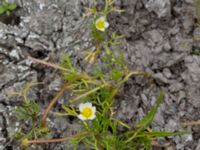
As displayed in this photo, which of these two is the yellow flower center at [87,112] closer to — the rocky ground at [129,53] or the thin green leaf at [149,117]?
the rocky ground at [129,53]

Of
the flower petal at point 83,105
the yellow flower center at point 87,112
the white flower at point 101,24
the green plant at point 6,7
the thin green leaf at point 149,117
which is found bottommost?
the thin green leaf at point 149,117

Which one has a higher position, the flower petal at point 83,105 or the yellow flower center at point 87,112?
the flower petal at point 83,105

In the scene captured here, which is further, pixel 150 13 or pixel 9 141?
pixel 150 13

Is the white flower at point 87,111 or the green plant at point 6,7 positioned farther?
the green plant at point 6,7

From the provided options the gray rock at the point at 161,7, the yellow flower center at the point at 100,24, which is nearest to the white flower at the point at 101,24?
the yellow flower center at the point at 100,24

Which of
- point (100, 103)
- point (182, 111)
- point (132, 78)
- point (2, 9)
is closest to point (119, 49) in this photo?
point (132, 78)

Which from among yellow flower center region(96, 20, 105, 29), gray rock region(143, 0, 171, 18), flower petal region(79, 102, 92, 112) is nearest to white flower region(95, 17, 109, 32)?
yellow flower center region(96, 20, 105, 29)

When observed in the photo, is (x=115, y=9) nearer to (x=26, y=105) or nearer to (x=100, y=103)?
(x=100, y=103)

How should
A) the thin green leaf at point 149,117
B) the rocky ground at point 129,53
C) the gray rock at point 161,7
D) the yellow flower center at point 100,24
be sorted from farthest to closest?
1. the gray rock at point 161,7
2. the yellow flower center at point 100,24
3. the rocky ground at point 129,53
4. the thin green leaf at point 149,117
